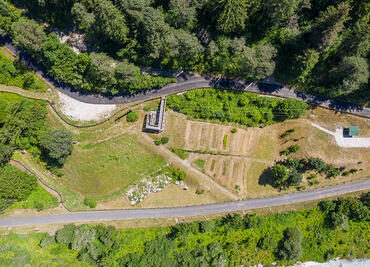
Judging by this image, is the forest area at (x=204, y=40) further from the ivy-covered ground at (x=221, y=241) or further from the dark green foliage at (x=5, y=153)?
the ivy-covered ground at (x=221, y=241)

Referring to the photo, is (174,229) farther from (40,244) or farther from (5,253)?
(5,253)

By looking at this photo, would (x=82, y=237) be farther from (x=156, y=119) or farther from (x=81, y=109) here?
(x=156, y=119)

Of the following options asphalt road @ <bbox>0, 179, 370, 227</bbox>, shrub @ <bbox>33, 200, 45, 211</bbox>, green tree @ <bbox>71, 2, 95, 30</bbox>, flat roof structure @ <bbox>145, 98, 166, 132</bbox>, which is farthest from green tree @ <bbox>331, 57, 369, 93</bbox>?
shrub @ <bbox>33, 200, 45, 211</bbox>

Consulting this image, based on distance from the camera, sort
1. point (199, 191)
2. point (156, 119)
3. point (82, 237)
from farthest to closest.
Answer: point (199, 191)
point (156, 119)
point (82, 237)

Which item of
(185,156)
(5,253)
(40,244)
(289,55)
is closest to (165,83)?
(185,156)

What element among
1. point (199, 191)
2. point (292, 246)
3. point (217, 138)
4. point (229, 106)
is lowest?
point (292, 246)

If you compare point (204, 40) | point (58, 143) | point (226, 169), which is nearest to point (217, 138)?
point (226, 169)

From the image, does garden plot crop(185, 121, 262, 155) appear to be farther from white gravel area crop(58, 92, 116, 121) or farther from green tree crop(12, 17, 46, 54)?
green tree crop(12, 17, 46, 54)

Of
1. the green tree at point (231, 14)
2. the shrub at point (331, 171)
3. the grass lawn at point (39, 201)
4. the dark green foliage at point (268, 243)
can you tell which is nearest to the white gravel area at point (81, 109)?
the grass lawn at point (39, 201)
